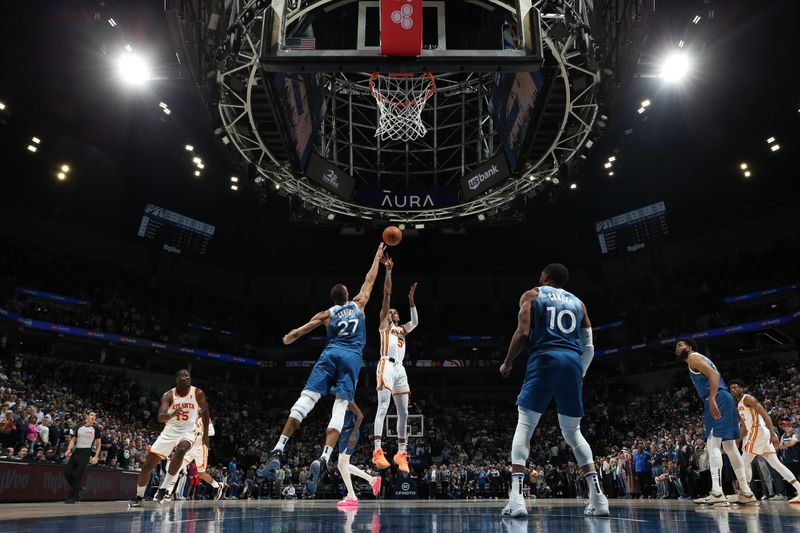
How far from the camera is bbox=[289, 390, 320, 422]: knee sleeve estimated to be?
681 cm

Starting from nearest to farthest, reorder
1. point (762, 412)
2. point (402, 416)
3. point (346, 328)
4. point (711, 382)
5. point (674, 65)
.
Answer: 1. point (346, 328)
2. point (711, 382)
3. point (762, 412)
4. point (402, 416)
5. point (674, 65)

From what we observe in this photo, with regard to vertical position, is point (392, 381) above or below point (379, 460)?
above

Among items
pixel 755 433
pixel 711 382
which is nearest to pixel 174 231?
pixel 755 433

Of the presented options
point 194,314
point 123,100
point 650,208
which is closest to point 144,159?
point 123,100

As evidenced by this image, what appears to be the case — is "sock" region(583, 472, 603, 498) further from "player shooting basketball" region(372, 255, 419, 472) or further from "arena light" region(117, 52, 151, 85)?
"arena light" region(117, 52, 151, 85)

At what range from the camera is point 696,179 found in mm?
30906

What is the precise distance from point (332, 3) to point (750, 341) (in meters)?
28.7

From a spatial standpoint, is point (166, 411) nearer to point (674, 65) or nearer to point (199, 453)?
point (199, 453)

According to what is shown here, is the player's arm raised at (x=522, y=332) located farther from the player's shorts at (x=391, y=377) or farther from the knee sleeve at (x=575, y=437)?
the player's shorts at (x=391, y=377)

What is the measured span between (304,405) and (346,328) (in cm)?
110

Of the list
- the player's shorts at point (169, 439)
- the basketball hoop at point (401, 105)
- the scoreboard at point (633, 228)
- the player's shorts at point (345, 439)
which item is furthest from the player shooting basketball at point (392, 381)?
the scoreboard at point (633, 228)

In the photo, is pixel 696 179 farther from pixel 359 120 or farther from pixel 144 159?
pixel 144 159

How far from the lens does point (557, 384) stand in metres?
5.28

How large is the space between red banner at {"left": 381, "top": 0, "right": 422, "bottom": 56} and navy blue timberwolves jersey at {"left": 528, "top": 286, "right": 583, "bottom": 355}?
4906 mm
